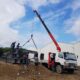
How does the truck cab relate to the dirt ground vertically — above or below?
above

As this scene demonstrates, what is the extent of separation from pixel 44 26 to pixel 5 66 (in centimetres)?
951

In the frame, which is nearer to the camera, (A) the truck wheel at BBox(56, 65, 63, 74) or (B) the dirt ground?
(B) the dirt ground

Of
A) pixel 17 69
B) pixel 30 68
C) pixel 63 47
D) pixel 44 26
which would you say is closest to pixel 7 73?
pixel 17 69

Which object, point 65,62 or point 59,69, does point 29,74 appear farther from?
point 65,62

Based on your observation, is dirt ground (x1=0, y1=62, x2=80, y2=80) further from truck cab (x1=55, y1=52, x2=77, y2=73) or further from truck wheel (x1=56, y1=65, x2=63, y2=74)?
truck cab (x1=55, y1=52, x2=77, y2=73)

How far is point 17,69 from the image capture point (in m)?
34.0

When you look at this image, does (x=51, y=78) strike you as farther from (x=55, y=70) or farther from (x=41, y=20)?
Result: (x=41, y=20)

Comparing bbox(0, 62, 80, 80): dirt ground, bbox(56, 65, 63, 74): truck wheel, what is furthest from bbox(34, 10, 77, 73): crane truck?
bbox(0, 62, 80, 80): dirt ground

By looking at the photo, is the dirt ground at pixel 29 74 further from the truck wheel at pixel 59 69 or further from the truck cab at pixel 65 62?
the truck cab at pixel 65 62

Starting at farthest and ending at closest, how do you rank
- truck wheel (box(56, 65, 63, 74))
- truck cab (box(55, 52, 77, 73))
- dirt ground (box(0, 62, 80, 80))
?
truck wheel (box(56, 65, 63, 74)) → truck cab (box(55, 52, 77, 73)) → dirt ground (box(0, 62, 80, 80))

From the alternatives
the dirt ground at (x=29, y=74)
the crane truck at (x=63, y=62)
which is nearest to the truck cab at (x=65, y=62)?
the crane truck at (x=63, y=62)

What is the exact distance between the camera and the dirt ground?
97.8ft

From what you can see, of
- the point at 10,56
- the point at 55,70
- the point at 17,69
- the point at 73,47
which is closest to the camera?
the point at 17,69

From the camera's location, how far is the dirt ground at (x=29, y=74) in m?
29.8
